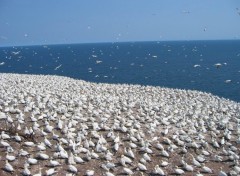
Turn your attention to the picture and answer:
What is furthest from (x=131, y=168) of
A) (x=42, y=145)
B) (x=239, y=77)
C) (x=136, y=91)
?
(x=239, y=77)

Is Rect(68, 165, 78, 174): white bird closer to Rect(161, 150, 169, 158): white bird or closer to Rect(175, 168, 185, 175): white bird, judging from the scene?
Rect(175, 168, 185, 175): white bird

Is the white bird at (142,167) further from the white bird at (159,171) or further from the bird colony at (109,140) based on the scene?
the white bird at (159,171)

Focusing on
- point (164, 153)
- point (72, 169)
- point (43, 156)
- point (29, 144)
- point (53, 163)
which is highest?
point (29, 144)

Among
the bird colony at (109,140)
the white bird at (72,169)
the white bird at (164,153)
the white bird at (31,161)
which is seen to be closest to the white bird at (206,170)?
the bird colony at (109,140)

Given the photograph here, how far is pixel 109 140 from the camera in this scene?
18.0m

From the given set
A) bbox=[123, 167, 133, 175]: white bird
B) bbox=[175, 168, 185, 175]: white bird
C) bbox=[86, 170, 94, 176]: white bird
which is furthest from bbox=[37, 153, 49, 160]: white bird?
bbox=[175, 168, 185, 175]: white bird

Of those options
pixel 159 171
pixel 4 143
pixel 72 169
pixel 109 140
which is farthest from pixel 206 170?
pixel 4 143

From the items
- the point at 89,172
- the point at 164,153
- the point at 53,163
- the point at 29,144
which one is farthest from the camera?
the point at 164,153

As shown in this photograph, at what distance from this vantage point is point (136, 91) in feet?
125

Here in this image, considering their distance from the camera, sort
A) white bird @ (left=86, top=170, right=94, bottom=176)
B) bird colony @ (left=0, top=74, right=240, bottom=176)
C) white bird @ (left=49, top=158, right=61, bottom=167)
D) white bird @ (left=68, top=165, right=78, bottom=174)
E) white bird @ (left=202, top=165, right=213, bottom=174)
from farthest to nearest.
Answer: white bird @ (left=202, top=165, right=213, bottom=174) < bird colony @ (left=0, top=74, right=240, bottom=176) < white bird @ (left=49, top=158, right=61, bottom=167) < white bird @ (left=68, top=165, right=78, bottom=174) < white bird @ (left=86, top=170, right=94, bottom=176)

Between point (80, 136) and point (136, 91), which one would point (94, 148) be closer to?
point (80, 136)

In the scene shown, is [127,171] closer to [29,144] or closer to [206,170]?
[206,170]

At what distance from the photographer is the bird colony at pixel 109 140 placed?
15484 mm

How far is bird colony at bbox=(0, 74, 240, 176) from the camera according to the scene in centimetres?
1548
